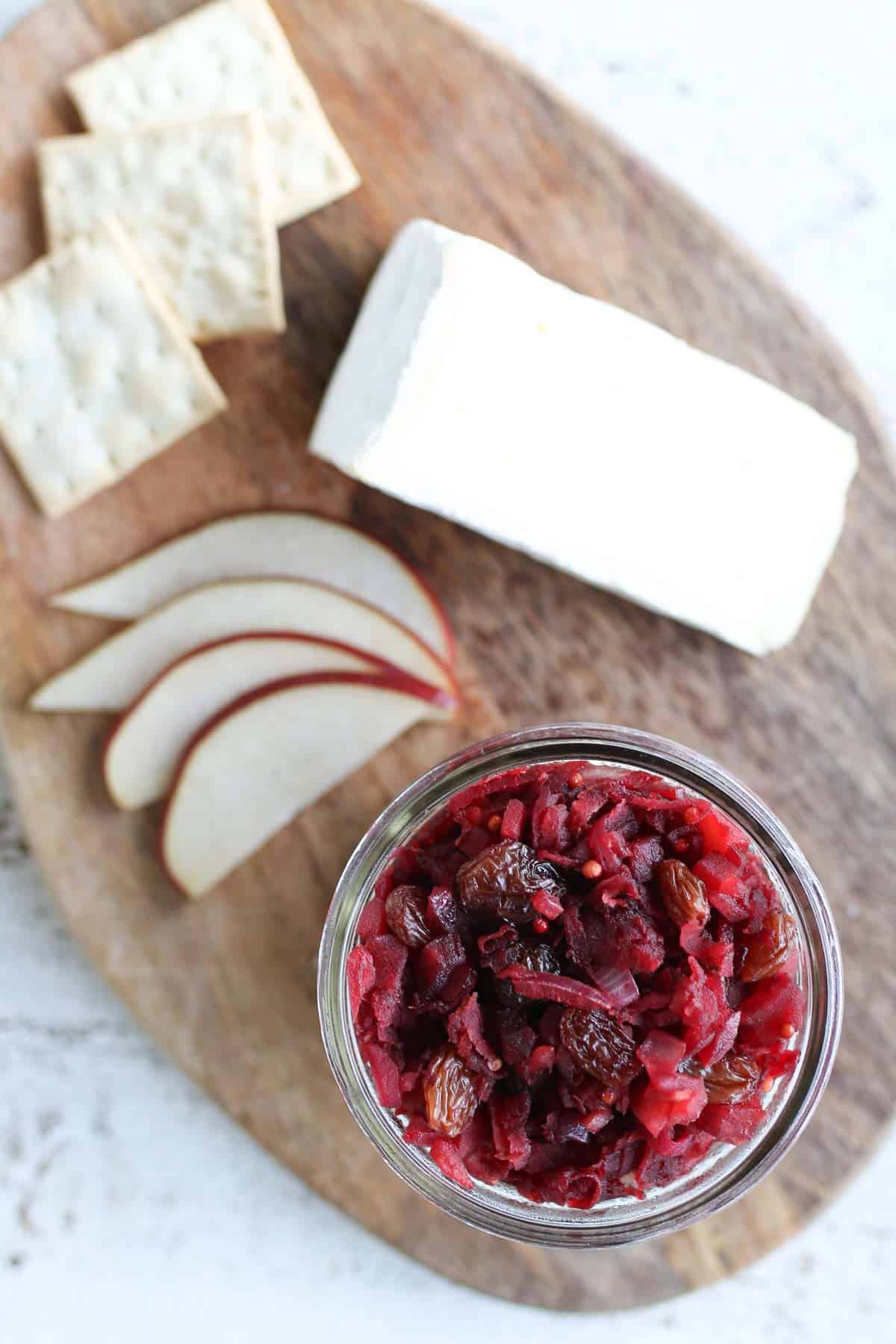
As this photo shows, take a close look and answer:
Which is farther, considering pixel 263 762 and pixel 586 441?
pixel 263 762

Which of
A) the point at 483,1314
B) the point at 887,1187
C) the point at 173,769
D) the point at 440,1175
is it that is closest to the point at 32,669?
the point at 173,769

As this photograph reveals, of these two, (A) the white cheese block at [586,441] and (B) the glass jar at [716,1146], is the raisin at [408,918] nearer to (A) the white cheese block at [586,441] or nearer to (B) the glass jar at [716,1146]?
(B) the glass jar at [716,1146]

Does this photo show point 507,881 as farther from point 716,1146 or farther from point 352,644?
point 352,644

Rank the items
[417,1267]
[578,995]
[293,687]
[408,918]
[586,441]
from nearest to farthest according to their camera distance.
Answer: [578,995] < [408,918] < [586,441] < [293,687] < [417,1267]

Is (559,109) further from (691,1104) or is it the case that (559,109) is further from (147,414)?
(691,1104)

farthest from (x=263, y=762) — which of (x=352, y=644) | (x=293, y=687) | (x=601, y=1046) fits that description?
(x=601, y=1046)

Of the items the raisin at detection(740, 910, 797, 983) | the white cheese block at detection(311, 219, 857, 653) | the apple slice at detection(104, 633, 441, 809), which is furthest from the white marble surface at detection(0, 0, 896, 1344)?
the raisin at detection(740, 910, 797, 983)

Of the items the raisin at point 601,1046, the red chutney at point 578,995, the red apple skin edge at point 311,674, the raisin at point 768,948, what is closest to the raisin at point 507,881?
the red chutney at point 578,995
